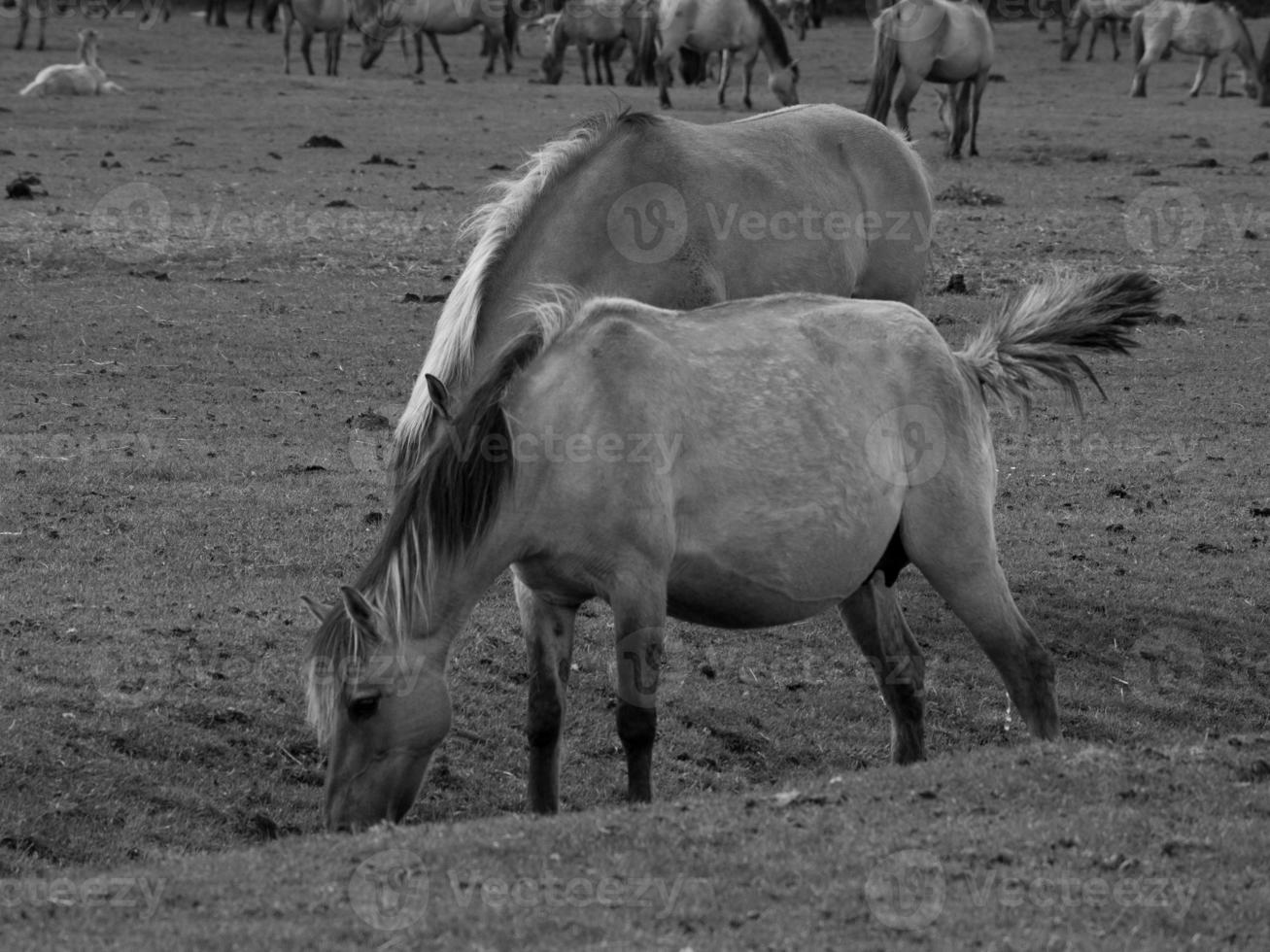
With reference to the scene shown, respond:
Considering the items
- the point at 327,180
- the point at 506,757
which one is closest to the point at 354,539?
the point at 506,757

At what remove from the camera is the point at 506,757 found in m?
7.96

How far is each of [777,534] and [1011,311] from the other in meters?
1.69

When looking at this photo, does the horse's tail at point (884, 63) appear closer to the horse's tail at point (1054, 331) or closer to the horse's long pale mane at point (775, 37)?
the horse's long pale mane at point (775, 37)

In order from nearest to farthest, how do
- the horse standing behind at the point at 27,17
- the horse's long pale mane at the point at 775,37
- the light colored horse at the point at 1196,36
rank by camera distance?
1. the horse's long pale mane at the point at 775,37
2. the light colored horse at the point at 1196,36
3. the horse standing behind at the point at 27,17

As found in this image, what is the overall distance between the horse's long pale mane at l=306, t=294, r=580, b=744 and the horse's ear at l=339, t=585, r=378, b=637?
0.04 m

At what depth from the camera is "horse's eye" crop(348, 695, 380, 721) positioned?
5.95 metres

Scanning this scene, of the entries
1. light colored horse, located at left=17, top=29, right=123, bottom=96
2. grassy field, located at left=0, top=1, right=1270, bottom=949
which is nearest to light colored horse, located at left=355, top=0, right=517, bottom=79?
light colored horse, located at left=17, top=29, right=123, bottom=96

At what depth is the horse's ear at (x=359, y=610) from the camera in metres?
5.86

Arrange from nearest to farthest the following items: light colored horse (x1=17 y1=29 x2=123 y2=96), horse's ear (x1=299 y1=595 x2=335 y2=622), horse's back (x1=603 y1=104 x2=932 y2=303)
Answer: horse's ear (x1=299 y1=595 x2=335 y2=622)
horse's back (x1=603 y1=104 x2=932 y2=303)
light colored horse (x1=17 y1=29 x2=123 y2=96)

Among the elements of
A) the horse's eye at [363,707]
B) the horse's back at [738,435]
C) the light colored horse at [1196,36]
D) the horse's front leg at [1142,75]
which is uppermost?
the light colored horse at [1196,36]

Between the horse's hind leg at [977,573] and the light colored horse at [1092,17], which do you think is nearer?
the horse's hind leg at [977,573]

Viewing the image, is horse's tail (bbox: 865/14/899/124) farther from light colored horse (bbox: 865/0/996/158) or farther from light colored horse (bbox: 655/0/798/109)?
light colored horse (bbox: 655/0/798/109)

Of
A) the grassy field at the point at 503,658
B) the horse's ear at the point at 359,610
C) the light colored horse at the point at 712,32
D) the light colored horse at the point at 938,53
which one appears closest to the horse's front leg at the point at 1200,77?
the light colored horse at the point at 712,32

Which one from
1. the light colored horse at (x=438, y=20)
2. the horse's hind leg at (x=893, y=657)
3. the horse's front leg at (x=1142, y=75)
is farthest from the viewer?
the light colored horse at (x=438, y=20)
